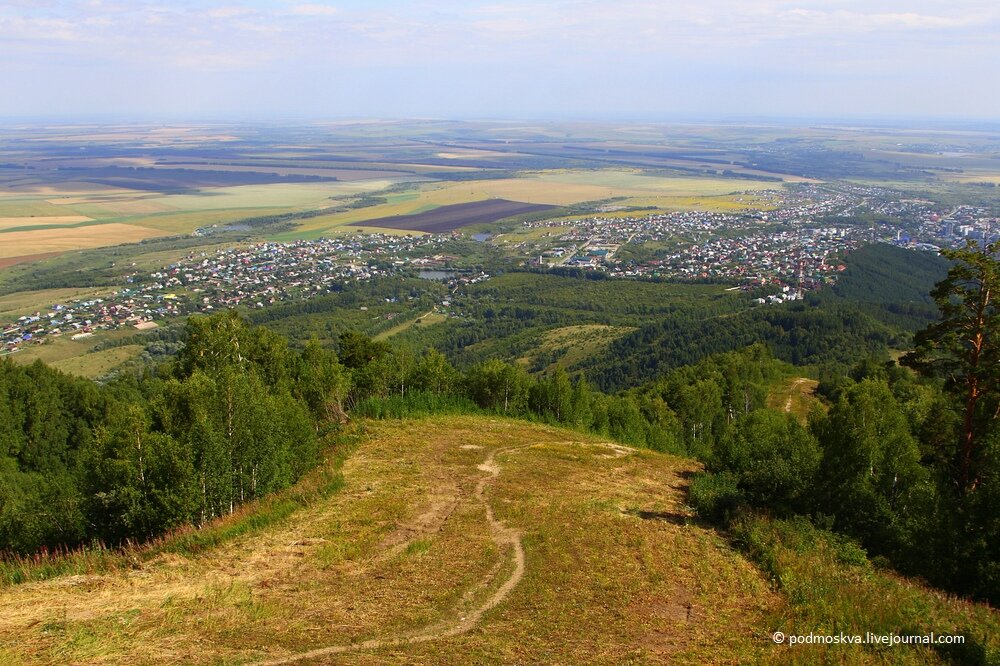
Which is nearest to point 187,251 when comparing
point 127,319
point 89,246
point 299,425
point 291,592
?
point 89,246

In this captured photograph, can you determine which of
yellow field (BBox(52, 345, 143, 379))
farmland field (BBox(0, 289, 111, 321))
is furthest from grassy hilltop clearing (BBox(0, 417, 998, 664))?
farmland field (BBox(0, 289, 111, 321))

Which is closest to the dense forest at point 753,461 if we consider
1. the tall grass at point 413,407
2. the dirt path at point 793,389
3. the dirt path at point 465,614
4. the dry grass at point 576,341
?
the tall grass at point 413,407

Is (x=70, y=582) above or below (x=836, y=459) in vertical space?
below

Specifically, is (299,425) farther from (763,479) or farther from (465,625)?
(763,479)

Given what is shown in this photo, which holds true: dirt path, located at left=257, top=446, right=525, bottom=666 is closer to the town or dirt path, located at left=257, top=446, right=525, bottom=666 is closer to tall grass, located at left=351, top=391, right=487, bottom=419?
tall grass, located at left=351, top=391, right=487, bottom=419

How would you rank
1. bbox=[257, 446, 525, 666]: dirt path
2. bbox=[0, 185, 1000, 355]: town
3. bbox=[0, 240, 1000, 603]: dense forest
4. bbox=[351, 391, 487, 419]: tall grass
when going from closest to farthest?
bbox=[257, 446, 525, 666]: dirt path → bbox=[0, 240, 1000, 603]: dense forest → bbox=[351, 391, 487, 419]: tall grass → bbox=[0, 185, 1000, 355]: town

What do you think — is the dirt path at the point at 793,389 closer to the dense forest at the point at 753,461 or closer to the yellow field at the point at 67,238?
the dense forest at the point at 753,461

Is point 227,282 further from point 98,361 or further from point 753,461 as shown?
point 753,461

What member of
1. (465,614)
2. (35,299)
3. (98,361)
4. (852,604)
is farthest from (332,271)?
(852,604)
